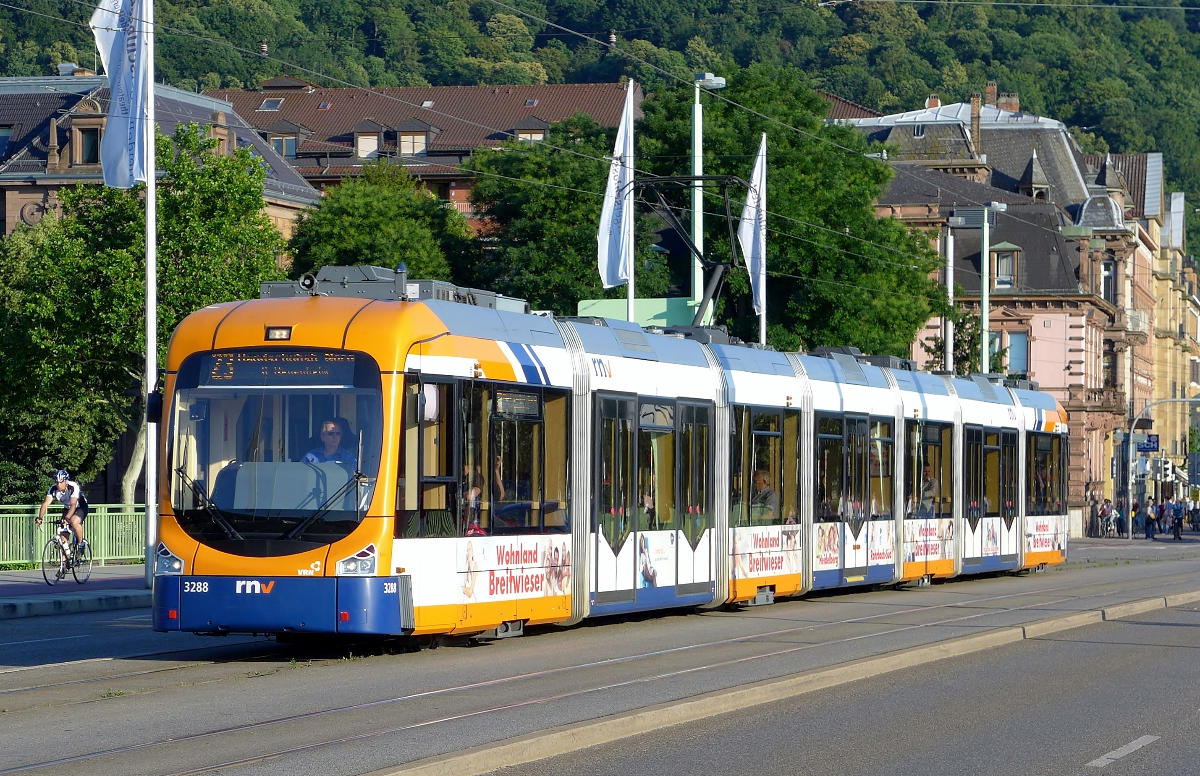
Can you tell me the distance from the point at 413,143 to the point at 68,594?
75844mm

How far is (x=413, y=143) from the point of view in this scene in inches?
3984

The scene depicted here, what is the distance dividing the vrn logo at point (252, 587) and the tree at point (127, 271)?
2891 centimetres

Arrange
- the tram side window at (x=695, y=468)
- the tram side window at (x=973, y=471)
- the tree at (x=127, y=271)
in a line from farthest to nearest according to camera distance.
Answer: the tree at (x=127, y=271) < the tram side window at (x=973, y=471) < the tram side window at (x=695, y=468)

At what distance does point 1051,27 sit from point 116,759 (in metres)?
153

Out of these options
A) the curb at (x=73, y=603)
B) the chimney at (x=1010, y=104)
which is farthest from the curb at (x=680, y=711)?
the chimney at (x=1010, y=104)

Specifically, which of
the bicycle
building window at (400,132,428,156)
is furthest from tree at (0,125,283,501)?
building window at (400,132,428,156)

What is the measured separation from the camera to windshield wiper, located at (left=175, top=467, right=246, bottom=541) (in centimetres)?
1606

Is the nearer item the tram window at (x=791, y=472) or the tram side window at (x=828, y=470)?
the tram window at (x=791, y=472)

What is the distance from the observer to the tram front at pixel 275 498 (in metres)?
15.8

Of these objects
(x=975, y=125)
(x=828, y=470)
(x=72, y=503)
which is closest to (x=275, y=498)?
(x=828, y=470)

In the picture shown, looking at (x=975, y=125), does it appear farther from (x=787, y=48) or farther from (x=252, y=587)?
(x=252, y=587)

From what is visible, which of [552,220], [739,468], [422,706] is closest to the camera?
[422,706]

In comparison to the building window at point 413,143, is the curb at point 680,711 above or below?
below

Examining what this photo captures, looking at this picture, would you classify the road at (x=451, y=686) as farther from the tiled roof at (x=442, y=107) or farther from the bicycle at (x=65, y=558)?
the tiled roof at (x=442, y=107)
